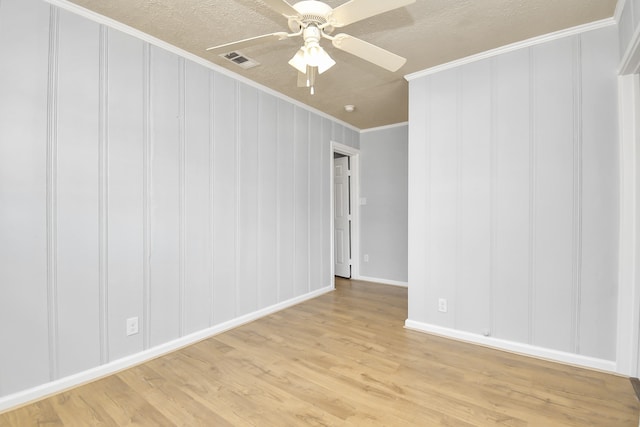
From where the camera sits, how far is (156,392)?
1979mm

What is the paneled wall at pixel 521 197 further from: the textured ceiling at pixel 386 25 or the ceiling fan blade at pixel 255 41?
the ceiling fan blade at pixel 255 41

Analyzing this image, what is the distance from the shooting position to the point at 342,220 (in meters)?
5.35

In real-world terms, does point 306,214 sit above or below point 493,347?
above

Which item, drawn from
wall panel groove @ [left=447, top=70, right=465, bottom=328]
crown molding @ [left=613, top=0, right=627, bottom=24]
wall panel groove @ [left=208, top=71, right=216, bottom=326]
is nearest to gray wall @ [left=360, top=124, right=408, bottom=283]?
wall panel groove @ [left=447, top=70, right=465, bottom=328]

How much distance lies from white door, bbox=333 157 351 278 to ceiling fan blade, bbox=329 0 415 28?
370 cm

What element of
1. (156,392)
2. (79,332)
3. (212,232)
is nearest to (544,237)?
(212,232)

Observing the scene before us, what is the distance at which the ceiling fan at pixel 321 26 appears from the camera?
4.69ft

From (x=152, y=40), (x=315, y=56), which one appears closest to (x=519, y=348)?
(x=315, y=56)

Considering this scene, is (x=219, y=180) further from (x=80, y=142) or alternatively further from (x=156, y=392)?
(x=156, y=392)

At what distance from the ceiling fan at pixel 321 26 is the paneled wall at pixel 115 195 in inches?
43.5

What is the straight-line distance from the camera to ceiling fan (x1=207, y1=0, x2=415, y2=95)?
4.69ft

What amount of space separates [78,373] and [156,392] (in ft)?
1.98

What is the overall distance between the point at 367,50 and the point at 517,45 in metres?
1.63

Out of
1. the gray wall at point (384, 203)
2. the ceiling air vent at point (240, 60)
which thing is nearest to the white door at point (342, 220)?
the gray wall at point (384, 203)
